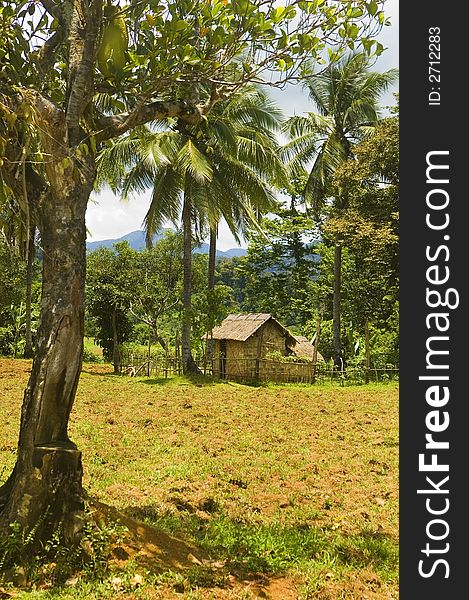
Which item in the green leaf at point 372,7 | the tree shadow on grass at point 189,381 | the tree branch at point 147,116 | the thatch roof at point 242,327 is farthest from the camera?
the thatch roof at point 242,327

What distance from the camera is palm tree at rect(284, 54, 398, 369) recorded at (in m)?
22.0

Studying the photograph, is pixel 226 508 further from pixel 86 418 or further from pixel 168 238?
pixel 168 238

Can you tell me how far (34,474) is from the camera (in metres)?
3.85

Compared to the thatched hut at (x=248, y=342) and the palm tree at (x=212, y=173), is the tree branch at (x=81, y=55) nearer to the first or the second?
the palm tree at (x=212, y=173)

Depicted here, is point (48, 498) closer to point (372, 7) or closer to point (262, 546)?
point (262, 546)

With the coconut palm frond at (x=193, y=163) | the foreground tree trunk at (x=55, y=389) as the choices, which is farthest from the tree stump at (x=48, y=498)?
the coconut palm frond at (x=193, y=163)

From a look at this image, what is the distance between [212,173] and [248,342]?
8.21 m

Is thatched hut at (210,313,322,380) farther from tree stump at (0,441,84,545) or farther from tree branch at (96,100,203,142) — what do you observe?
tree stump at (0,441,84,545)

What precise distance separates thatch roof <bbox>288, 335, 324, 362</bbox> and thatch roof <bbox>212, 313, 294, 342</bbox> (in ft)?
2.01

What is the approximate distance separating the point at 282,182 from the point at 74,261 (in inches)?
582

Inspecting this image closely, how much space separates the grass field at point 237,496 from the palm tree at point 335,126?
11616mm

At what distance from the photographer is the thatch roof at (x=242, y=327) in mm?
22438

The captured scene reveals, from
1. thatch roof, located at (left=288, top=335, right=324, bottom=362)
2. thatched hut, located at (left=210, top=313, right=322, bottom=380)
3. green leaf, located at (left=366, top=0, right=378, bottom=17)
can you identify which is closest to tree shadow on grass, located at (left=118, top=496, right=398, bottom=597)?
green leaf, located at (left=366, top=0, right=378, bottom=17)

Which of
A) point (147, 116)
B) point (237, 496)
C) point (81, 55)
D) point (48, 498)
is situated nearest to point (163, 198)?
point (237, 496)
